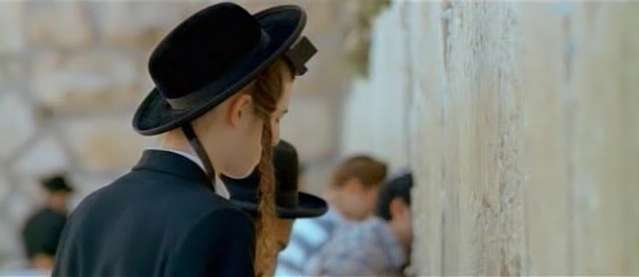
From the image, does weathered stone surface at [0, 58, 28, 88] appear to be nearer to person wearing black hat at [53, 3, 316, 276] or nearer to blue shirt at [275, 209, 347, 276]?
blue shirt at [275, 209, 347, 276]

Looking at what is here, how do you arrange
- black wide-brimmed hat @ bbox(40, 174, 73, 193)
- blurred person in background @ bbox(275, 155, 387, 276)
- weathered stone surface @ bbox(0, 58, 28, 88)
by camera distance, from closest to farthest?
blurred person in background @ bbox(275, 155, 387, 276), black wide-brimmed hat @ bbox(40, 174, 73, 193), weathered stone surface @ bbox(0, 58, 28, 88)

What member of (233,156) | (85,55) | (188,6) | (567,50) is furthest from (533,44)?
(85,55)

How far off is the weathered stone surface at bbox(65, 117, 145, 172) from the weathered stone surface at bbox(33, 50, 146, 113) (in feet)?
0.30

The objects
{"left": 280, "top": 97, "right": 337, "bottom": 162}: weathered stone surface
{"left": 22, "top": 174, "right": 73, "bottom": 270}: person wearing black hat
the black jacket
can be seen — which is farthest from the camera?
{"left": 280, "top": 97, "right": 337, "bottom": 162}: weathered stone surface

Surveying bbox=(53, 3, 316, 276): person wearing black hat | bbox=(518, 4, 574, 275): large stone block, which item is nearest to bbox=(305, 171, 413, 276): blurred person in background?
bbox=(53, 3, 316, 276): person wearing black hat

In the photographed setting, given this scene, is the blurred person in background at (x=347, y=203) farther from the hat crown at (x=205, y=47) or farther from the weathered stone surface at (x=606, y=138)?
the weathered stone surface at (x=606, y=138)

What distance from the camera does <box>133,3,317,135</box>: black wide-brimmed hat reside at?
1.79 m

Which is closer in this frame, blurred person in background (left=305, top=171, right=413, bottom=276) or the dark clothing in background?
blurred person in background (left=305, top=171, right=413, bottom=276)

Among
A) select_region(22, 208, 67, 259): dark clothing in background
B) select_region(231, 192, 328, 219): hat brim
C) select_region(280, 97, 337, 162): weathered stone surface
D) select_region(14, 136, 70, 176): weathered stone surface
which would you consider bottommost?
select_region(22, 208, 67, 259): dark clothing in background

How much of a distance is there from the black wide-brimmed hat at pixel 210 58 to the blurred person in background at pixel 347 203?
213 centimetres

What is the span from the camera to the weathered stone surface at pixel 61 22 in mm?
8695

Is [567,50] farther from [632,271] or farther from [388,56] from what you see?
[388,56]

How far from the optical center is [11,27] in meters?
8.77

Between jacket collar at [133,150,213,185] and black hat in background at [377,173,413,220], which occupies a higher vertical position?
jacket collar at [133,150,213,185]
